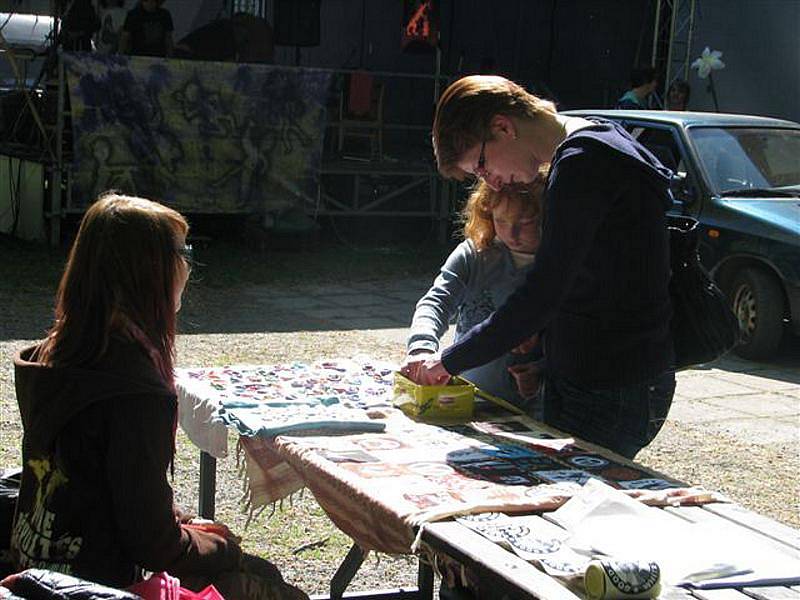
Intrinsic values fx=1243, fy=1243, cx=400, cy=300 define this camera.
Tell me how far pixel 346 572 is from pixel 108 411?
5.01 ft

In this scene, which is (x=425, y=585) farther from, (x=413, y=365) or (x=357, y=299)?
(x=357, y=299)

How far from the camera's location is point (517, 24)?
17781 millimetres

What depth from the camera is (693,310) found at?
3.06 m

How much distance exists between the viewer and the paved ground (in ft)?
21.8

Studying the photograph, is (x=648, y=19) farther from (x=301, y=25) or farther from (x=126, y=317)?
(x=126, y=317)

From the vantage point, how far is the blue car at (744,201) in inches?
316

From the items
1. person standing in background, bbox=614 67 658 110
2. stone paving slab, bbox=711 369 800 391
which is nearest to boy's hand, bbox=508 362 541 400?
stone paving slab, bbox=711 369 800 391

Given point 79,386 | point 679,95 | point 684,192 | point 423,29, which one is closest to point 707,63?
point 679,95

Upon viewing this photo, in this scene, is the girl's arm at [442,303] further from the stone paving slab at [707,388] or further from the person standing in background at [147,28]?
the person standing in background at [147,28]

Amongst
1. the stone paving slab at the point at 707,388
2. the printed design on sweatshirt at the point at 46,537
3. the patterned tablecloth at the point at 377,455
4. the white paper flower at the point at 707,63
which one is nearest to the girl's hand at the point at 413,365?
the patterned tablecloth at the point at 377,455

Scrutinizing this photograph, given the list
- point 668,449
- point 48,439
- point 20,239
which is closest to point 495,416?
point 48,439

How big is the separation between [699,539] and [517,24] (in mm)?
16150

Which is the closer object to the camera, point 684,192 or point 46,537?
point 46,537

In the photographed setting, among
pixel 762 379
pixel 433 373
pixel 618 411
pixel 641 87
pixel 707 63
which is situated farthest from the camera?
pixel 707 63
